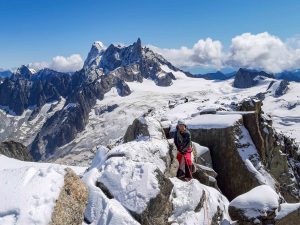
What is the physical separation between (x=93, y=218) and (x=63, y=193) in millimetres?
1997

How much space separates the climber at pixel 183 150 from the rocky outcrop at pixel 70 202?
31.7ft

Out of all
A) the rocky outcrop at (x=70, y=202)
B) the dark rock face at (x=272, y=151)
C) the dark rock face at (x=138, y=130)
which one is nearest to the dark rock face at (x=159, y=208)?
the rocky outcrop at (x=70, y=202)

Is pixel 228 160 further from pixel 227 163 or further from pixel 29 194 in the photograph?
pixel 29 194

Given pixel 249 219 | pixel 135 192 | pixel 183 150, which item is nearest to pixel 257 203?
pixel 249 219

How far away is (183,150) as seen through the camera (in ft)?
93.1

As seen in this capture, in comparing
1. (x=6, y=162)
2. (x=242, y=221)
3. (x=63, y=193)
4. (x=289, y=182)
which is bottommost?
(x=289, y=182)

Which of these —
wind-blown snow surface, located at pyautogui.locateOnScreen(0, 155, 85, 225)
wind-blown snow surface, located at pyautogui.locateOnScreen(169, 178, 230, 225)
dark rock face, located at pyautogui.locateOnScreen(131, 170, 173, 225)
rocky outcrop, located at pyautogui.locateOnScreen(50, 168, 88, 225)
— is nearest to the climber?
wind-blown snow surface, located at pyautogui.locateOnScreen(169, 178, 230, 225)

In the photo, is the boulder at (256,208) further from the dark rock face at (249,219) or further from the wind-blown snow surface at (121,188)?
the wind-blown snow surface at (121,188)

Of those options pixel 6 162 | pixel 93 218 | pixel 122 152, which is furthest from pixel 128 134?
pixel 93 218

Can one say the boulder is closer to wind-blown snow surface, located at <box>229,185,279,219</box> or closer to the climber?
wind-blown snow surface, located at <box>229,185,279,219</box>

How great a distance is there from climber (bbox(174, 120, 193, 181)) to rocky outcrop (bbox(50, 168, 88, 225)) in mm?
9650

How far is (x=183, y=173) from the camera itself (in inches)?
1113

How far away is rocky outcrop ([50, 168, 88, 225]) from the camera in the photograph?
56.3 ft

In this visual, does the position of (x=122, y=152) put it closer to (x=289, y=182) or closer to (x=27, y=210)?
(x=27, y=210)
